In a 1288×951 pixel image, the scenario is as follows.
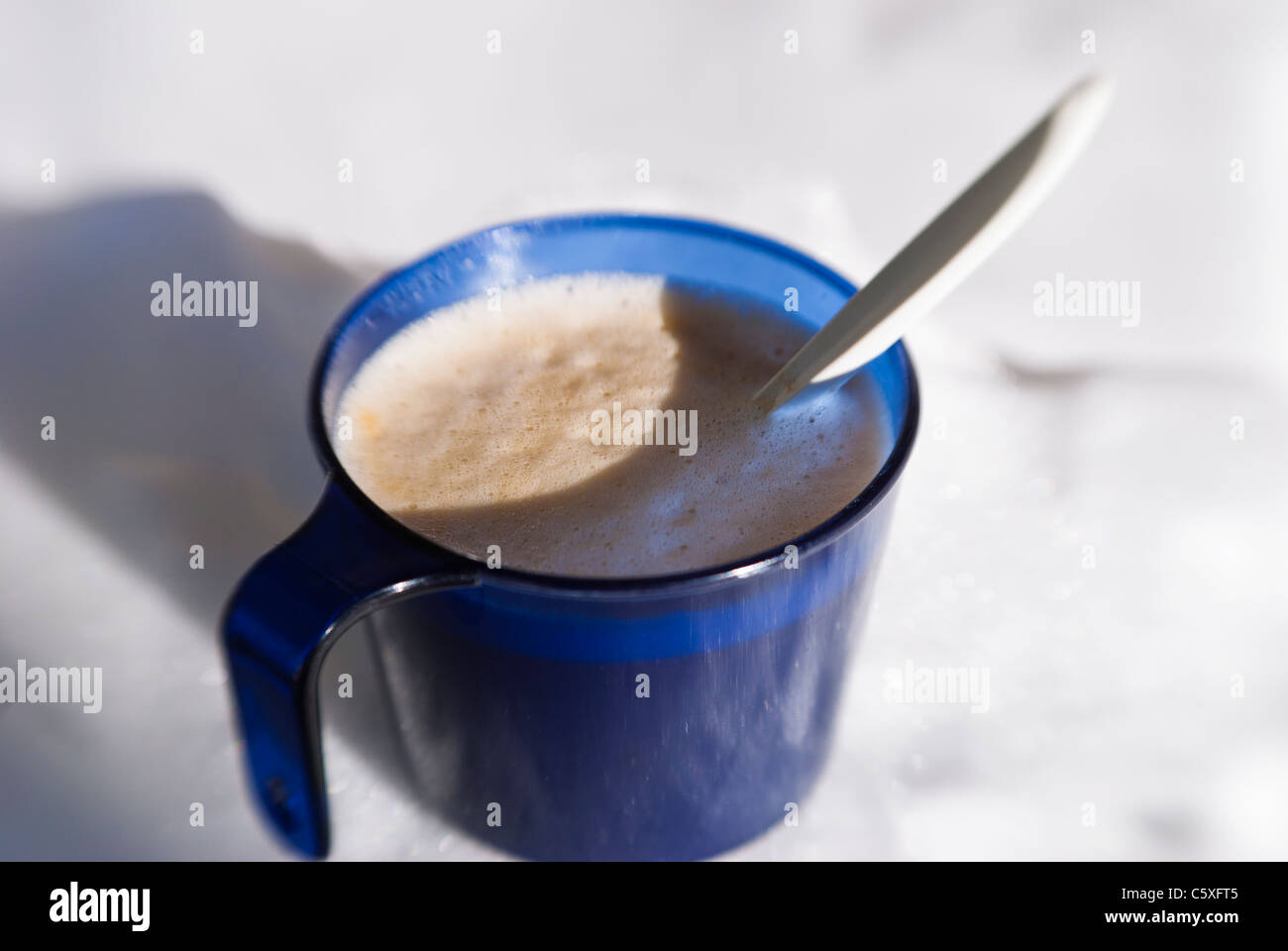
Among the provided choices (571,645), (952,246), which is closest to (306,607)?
(571,645)

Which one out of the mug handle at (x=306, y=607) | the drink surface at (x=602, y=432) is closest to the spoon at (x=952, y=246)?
the drink surface at (x=602, y=432)

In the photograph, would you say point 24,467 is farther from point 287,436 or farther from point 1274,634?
point 1274,634

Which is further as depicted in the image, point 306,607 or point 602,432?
point 602,432

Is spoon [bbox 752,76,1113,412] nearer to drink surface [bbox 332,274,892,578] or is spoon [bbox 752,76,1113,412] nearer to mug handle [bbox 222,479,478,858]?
drink surface [bbox 332,274,892,578]

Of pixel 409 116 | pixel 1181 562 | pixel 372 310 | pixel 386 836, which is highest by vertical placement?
pixel 409 116

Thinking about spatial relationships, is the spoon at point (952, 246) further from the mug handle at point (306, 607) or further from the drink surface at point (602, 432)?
the mug handle at point (306, 607)

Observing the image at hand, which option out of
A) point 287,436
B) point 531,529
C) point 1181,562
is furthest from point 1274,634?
point 287,436

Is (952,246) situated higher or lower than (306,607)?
higher

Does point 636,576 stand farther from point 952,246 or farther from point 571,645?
point 952,246
